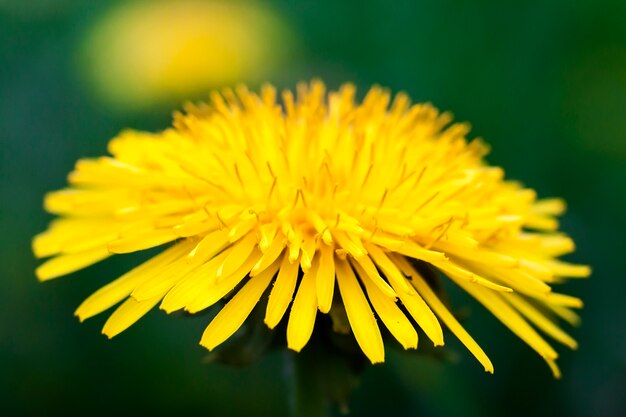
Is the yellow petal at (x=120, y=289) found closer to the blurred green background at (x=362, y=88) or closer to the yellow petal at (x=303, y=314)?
the yellow petal at (x=303, y=314)

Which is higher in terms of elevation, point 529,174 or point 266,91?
point 529,174

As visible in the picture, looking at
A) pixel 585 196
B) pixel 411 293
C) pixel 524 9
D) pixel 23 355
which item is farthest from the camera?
pixel 524 9

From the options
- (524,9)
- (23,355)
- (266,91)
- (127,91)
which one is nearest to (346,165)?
(266,91)

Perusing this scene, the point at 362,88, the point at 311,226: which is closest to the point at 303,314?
the point at 311,226

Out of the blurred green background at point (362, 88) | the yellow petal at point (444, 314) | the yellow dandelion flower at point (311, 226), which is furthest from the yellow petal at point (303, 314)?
the blurred green background at point (362, 88)

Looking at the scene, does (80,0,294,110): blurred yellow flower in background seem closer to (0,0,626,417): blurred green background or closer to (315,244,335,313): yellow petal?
(0,0,626,417): blurred green background

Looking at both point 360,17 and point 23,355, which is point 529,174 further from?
point 23,355
